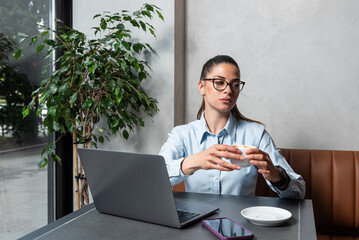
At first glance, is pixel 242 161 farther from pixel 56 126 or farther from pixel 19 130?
pixel 19 130

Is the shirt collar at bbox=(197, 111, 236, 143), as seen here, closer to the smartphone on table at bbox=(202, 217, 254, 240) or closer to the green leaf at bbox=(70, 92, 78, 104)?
the smartphone on table at bbox=(202, 217, 254, 240)

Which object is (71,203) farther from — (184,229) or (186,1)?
(184,229)

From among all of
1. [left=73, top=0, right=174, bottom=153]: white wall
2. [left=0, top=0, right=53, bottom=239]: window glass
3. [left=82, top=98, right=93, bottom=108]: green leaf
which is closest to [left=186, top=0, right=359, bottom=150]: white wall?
[left=73, top=0, right=174, bottom=153]: white wall

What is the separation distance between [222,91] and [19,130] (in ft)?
4.44

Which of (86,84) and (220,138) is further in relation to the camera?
(86,84)

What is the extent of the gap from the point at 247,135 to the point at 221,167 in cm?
54

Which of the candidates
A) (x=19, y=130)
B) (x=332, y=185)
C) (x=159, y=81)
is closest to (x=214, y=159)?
(x=332, y=185)

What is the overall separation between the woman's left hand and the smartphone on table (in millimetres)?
221

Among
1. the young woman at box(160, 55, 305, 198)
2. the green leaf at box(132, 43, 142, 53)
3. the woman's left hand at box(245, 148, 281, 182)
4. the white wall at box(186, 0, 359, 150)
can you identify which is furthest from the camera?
the white wall at box(186, 0, 359, 150)

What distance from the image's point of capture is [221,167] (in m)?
1.14

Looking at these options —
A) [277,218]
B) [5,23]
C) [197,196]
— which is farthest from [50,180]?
[277,218]

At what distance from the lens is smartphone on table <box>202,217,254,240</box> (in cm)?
86

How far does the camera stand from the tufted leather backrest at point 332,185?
6.25ft

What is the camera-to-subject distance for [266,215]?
3.45ft
